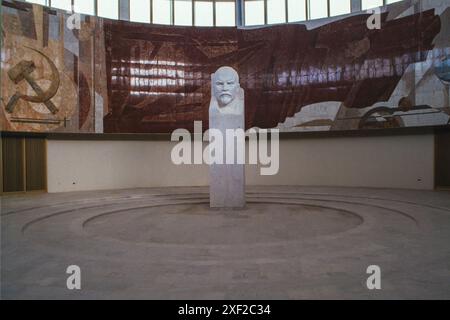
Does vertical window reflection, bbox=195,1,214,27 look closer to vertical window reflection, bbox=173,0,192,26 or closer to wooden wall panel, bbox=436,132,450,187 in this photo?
vertical window reflection, bbox=173,0,192,26

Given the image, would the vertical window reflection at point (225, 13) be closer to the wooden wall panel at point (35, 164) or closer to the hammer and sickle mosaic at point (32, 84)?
the hammer and sickle mosaic at point (32, 84)

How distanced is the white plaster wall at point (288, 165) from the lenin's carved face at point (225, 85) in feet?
27.5

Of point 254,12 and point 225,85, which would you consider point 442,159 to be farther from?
point 254,12

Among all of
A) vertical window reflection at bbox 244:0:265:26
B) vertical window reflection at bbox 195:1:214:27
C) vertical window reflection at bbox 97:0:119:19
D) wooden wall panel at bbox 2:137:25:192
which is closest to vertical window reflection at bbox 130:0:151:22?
vertical window reflection at bbox 97:0:119:19

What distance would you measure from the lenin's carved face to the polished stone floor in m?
3.52

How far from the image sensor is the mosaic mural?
14.6 m

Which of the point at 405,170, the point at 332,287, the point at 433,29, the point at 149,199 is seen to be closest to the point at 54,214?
the point at 149,199

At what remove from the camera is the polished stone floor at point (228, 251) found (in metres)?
4.58

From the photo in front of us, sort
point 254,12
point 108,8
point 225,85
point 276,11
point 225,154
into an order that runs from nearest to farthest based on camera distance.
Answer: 1. point 225,85
2. point 225,154
3. point 108,8
4. point 276,11
5. point 254,12

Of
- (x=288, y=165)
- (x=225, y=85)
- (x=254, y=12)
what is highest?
(x=254, y=12)

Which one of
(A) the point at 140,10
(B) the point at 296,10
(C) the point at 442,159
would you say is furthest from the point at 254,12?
(C) the point at 442,159

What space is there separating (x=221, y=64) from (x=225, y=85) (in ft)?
25.6

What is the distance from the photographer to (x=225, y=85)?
10945 mm

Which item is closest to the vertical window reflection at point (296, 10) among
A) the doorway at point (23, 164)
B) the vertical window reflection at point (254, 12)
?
the vertical window reflection at point (254, 12)
